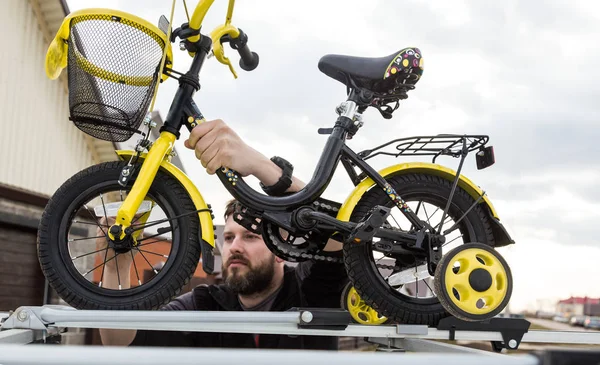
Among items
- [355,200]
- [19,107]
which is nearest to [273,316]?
[355,200]

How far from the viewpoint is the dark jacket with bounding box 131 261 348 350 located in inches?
124

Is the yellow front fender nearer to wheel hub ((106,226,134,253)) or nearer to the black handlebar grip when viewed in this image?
wheel hub ((106,226,134,253))

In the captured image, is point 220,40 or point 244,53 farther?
point 244,53

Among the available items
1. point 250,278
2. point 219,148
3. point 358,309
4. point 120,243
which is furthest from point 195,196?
point 250,278

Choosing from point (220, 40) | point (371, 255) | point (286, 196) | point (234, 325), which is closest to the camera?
point (234, 325)

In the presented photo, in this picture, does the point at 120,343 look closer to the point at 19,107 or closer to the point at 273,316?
the point at 273,316

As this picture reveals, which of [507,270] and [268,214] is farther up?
[268,214]

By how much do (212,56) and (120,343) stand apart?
1.56 meters

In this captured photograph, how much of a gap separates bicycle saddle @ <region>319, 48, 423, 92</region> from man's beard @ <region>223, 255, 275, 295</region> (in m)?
1.38

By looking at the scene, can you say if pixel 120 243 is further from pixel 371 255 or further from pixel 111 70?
pixel 371 255

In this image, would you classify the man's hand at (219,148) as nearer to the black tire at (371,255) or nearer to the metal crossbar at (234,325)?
the black tire at (371,255)

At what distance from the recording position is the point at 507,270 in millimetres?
2178

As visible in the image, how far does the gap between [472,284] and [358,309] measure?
2.75 ft

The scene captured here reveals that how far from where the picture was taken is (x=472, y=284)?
6.96ft
